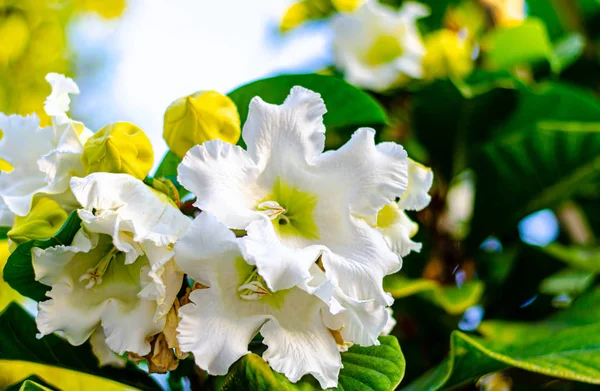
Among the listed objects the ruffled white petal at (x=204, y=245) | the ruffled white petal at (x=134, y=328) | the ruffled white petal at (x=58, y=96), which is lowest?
the ruffled white petal at (x=134, y=328)

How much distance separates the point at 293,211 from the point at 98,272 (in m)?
0.16

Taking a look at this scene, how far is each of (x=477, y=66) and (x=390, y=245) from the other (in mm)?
752

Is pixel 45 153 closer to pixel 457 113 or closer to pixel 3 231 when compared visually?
pixel 3 231

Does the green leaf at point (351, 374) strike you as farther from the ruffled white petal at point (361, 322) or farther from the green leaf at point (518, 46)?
the green leaf at point (518, 46)

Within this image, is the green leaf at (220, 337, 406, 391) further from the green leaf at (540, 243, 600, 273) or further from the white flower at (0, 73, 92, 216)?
the green leaf at (540, 243, 600, 273)

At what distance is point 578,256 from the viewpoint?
0.96 m

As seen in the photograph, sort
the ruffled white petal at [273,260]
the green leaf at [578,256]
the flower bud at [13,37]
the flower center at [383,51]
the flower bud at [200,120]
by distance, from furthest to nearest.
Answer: the flower bud at [13,37] → the flower center at [383,51] → the green leaf at [578,256] → the flower bud at [200,120] → the ruffled white petal at [273,260]

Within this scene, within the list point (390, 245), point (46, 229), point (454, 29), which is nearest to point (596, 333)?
point (390, 245)

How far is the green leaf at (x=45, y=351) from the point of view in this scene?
0.61 meters

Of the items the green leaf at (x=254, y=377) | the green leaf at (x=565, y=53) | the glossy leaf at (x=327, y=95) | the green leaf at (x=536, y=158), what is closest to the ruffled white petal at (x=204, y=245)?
the green leaf at (x=254, y=377)

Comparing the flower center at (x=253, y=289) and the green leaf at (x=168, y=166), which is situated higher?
the green leaf at (x=168, y=166)

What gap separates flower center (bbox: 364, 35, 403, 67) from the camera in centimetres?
105

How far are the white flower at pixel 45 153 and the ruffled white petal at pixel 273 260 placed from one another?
0.17m

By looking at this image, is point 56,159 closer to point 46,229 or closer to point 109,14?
point 46,229
